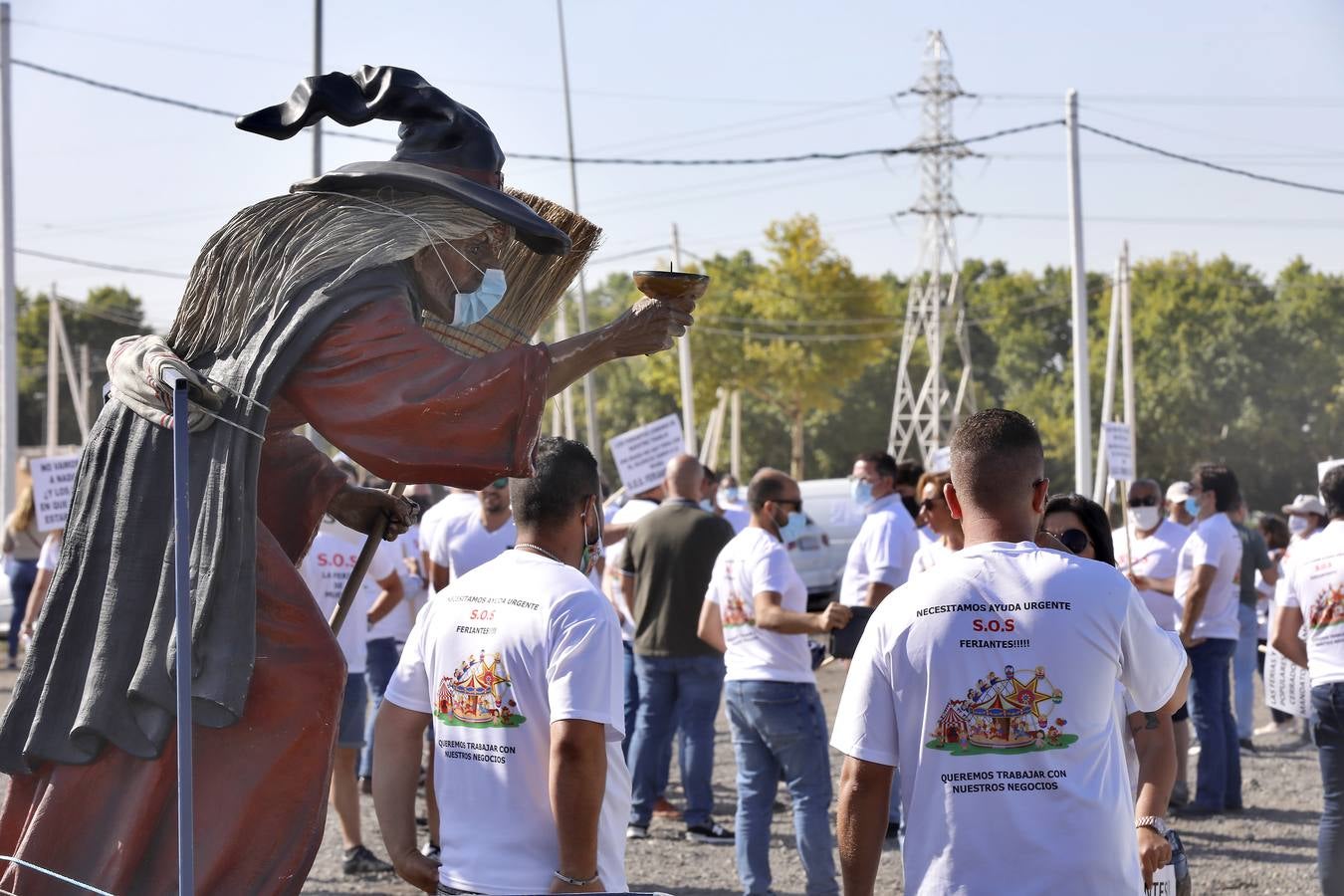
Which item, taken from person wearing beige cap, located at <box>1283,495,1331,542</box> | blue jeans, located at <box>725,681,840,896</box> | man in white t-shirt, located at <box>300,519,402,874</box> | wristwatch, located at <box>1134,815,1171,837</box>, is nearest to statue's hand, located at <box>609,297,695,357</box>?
wristwatch, located at <box>1134,815,1171,837</box>

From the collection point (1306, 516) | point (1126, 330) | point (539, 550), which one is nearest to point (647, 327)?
point (539, 550)

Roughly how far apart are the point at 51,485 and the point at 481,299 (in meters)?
10.3

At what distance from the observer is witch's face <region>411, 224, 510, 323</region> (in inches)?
110

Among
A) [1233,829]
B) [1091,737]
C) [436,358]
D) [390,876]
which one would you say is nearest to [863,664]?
[1091,737]

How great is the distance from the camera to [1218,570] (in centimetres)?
866

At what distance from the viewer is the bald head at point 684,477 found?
8.56m

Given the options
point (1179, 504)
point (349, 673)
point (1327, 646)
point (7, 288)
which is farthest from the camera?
point (7, 288)

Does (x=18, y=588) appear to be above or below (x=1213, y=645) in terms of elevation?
above

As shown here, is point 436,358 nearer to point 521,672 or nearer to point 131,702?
point 131,702

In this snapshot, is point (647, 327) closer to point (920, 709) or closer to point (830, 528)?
point (920, 709)

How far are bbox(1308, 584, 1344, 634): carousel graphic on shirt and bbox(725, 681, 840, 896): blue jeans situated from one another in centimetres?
220

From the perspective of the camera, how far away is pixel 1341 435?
47.7m

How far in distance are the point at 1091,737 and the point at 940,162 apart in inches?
1537

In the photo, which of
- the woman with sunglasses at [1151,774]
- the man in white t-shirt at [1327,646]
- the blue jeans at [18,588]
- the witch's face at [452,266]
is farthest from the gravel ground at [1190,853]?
the blue jeans at [18,588]
